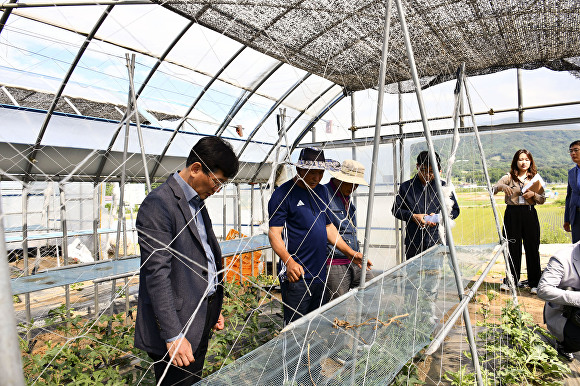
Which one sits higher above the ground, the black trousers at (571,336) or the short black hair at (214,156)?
the short black hair at (214,156)

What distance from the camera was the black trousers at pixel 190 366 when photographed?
4.57 feet

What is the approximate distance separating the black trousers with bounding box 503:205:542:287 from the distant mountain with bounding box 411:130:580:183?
18.8 inches

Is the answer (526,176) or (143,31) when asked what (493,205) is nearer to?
(526,176)

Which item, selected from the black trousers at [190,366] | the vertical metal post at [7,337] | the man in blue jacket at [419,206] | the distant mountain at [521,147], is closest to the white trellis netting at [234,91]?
the vertical metal post at [7,337]

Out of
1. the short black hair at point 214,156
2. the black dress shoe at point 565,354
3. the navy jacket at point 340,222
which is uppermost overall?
the short black hair at point 214,156

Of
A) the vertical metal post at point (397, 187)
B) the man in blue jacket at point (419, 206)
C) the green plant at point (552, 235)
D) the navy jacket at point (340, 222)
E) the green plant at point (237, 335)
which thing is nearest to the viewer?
the green plant at point (237, 335)

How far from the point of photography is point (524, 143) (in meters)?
4.33

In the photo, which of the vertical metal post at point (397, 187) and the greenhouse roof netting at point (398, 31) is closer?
the greenhouse roof netting at point (398, 31)

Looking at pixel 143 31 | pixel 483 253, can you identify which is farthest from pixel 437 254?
pixel 143 31

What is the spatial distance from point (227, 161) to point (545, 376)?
97.3 inches

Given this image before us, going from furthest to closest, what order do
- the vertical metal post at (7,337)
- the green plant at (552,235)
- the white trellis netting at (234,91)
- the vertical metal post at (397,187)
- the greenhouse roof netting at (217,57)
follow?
the green plant at (552,235) < the vertical metal post at (397,187) < the greenhouse roof netting at (217,57) < the white trellis netting at (234,91) < the vertical metal post at (7,337)

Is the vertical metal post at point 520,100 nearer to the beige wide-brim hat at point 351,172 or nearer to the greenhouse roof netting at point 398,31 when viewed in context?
the greenhouse roof netting at point 398,31

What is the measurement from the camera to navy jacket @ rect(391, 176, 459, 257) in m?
3.01

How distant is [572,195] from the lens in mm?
3570
